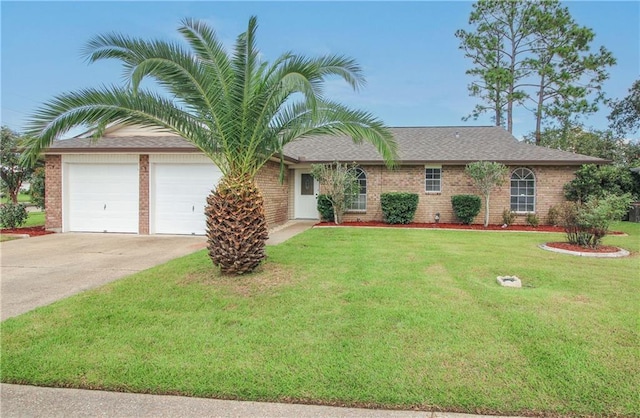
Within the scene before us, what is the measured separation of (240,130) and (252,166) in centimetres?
70

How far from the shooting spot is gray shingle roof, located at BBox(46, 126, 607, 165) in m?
11.9

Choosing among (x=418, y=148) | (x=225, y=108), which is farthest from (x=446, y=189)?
(x=225, y=108)

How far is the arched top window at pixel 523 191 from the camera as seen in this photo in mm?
14633

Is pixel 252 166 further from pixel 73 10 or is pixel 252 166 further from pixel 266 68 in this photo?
pixel 73 10

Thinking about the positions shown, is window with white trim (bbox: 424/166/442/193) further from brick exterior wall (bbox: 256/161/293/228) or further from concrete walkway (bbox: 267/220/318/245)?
brick exterior wall (bbox: 256/161/293/228)

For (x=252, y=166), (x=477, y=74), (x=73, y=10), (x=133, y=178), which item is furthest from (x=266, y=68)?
(x=477, y=74)

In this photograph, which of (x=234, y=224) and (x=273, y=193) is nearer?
(x=234, y=224)

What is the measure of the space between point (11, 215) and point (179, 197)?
6.03 meters

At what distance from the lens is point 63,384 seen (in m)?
3.08

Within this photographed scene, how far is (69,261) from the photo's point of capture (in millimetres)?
7805

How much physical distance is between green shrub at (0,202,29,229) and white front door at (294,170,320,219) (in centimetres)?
1001

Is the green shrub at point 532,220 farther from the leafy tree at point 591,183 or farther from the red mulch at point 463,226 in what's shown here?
the leafy tree at point 591,183

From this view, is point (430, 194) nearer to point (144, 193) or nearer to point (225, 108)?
point (144, 193)

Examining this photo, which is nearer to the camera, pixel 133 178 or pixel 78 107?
pixel 78 107
